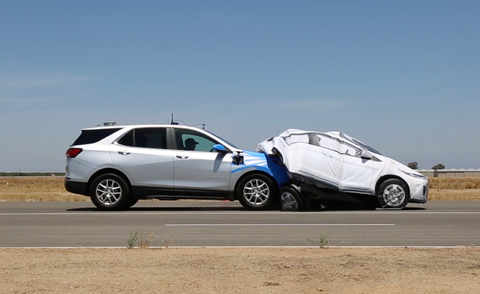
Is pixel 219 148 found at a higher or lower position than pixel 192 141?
lower

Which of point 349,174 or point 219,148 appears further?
point 219,148

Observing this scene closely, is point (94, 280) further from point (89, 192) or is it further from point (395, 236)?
point (89, 192)

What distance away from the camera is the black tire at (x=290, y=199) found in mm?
14805

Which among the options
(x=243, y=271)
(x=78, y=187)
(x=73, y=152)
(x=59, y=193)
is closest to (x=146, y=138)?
(x=73, y=152)

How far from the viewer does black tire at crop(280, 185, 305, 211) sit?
1480 centimetres

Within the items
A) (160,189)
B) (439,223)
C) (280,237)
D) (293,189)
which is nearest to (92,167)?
(160,189)

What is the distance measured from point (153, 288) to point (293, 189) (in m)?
8.97

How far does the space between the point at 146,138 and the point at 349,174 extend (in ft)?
14.8

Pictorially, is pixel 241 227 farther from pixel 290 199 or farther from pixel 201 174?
pixel 201 174

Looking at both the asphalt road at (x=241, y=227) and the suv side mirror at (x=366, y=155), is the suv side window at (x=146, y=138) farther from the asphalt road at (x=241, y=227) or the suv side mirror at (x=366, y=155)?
the suv side mirror at (x=366, y=155)

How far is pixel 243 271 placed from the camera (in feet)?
22.2

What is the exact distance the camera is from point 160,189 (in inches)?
599

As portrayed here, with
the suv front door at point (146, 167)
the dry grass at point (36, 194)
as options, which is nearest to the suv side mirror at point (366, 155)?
the suv front door at point (146, 167)

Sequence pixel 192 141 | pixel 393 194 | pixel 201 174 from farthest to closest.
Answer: pixel 192 141 < pixel 201 174 < pixel 393 194
